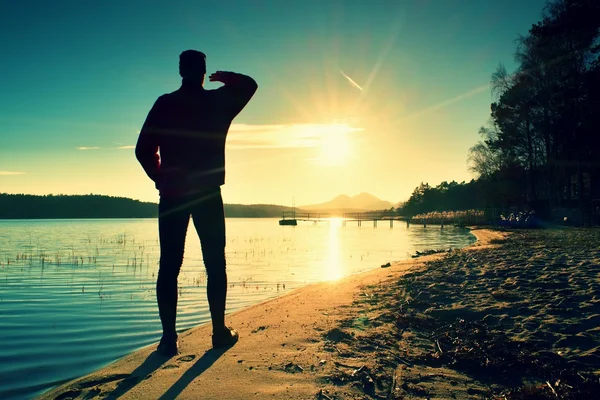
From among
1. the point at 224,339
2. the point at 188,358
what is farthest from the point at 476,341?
the point at 188,358

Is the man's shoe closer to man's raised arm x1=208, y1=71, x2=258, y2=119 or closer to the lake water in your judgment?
the lake water

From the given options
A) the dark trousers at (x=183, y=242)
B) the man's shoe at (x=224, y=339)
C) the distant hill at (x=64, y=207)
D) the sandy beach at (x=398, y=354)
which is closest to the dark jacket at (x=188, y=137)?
the dark trousers at (x=183, y=242)

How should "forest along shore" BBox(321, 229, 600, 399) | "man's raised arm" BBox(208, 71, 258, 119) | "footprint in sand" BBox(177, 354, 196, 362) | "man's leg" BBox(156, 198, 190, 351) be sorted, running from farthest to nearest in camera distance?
"man's raised arm" BBox(208, 71, 258, 119) → "man's leg" BBox(156, 198, 190, 351) → "footprint in sand" BBox(177, 354, 196, 362) → "forest along shore" BBox(321, 229, 600, 399)

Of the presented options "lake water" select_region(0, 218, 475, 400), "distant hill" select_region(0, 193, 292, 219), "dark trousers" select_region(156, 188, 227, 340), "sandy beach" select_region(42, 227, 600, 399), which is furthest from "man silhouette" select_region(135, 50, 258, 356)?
"distant hill" select_region(0, 193, 292, 219)

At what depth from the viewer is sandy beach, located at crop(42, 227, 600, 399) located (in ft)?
8.71

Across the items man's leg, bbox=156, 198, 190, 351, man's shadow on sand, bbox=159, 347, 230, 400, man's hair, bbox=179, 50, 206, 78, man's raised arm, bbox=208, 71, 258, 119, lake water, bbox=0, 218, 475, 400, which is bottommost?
lake water, bbox=0, 218, 475, 400

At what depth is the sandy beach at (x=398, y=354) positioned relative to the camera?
2.65 meters

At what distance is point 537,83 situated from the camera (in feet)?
99.7

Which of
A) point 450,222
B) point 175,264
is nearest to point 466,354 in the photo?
point 175,264

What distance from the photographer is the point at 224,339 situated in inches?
149

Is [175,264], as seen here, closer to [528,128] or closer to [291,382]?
[291,382]

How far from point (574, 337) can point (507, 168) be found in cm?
4442

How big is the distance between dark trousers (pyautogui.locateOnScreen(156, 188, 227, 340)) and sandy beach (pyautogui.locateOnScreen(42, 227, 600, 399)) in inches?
15.6

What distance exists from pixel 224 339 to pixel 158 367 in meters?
0.68
